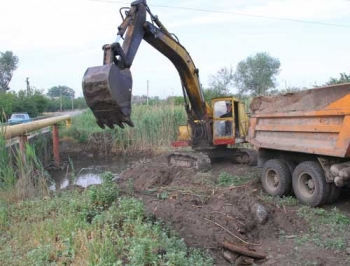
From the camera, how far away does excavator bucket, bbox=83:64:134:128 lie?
5707 millimetres

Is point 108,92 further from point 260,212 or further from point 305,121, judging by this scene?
point 305,121

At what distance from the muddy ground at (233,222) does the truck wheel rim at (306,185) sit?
1.42 feet

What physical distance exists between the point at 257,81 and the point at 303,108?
39.9 metres

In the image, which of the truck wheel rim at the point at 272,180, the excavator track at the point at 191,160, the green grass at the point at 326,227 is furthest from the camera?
the excavator track at the point at 191,160

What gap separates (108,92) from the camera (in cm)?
569

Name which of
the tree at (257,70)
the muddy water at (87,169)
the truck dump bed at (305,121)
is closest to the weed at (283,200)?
the truck dump bed at (305,121)

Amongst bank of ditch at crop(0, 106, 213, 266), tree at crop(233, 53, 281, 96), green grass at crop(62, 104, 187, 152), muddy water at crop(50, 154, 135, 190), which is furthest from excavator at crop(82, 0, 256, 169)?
tree at crop(233, 53, 281, 96)

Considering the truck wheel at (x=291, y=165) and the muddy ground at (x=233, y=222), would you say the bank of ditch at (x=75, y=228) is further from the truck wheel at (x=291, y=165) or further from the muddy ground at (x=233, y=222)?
the truck wheel at (x=291, y=165)

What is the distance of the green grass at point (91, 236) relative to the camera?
3.92 metres

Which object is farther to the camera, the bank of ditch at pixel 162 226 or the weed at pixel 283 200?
the weed at pixel 283 200

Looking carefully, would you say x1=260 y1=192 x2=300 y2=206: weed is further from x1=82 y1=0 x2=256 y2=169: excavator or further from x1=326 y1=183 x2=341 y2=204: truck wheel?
x1=82 y1=0 x2=256 y2=169: excavator

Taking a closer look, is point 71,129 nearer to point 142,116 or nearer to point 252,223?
point 142,116

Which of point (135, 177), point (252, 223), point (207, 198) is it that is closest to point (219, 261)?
point (252, 223)

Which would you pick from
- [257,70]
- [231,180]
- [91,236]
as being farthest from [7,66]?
[91,236]
